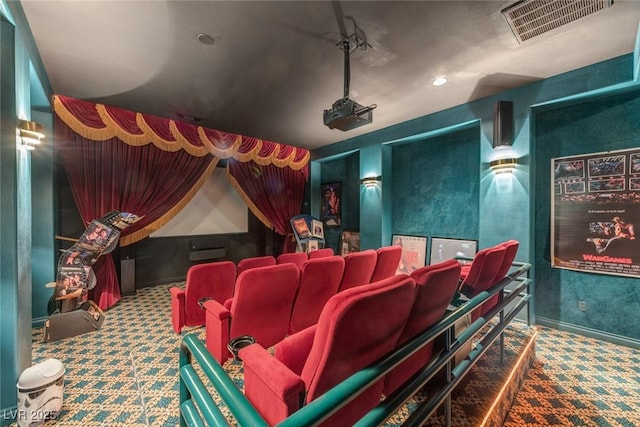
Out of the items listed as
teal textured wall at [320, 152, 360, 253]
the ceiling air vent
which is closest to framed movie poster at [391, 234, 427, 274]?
teal textured wall at [320, 152, 360, 253]

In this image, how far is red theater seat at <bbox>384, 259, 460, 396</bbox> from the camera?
3.87 feet

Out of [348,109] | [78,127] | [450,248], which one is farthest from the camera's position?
[450,248]

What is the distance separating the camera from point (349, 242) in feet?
19.0

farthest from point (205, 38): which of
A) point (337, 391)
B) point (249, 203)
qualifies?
point (249, 203)

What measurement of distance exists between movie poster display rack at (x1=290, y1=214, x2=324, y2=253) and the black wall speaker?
3680 mm

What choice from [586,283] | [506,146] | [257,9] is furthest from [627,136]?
[257,9]

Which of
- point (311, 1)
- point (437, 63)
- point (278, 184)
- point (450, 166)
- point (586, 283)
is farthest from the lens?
point (278, 184)

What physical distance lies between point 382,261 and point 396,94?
2202mm

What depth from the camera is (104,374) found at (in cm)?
225

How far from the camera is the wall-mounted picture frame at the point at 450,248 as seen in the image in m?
3.97

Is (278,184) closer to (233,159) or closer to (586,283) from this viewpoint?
(233,159)

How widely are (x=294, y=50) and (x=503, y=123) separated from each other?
2.65 meters

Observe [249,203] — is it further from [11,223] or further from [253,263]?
[11,223]

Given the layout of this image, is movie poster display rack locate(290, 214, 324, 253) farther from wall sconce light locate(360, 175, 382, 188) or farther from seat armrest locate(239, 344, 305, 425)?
seat armrest locate(239, 344, 305, 425)
